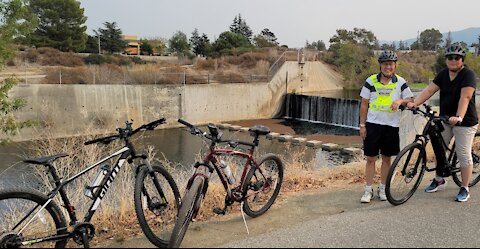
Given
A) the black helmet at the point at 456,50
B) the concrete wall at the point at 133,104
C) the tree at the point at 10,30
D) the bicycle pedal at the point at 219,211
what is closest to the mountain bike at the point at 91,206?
the bicycle pedal at the point at 219,211

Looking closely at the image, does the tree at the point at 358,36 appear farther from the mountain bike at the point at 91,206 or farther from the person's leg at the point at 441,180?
the mountain bike at the point at 91,206

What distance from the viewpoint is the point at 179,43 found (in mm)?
59375

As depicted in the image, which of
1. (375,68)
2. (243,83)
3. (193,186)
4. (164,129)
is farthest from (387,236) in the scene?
(375,68)

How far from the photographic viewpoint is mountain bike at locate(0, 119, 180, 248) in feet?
9.64

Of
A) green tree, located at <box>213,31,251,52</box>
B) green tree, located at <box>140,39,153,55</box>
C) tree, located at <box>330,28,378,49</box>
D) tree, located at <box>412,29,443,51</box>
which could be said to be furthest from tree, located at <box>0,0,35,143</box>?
tree, located at <box>412,29,443,51</box>

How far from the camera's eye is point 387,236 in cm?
353

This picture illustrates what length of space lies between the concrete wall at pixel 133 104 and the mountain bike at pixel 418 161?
49.8ft

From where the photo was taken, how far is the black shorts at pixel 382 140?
448cm

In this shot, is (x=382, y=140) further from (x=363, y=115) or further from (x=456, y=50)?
(x=456, y=50)

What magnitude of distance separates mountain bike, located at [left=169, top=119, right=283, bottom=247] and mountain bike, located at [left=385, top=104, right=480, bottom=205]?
1276 mm

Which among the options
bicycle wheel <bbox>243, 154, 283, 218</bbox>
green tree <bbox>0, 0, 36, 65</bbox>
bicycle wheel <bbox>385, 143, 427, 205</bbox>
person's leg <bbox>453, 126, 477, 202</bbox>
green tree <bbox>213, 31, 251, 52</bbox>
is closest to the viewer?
bicycle wheel <bbox>243, 154, 283, 218</bbox>

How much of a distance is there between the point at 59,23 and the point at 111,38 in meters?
9.39

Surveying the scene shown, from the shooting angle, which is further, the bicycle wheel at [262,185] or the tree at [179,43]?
the tree at [179,43]

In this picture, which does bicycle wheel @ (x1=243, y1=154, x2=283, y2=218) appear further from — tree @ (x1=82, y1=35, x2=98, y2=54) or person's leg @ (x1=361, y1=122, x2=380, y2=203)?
tree @ (x1=82, y1=35, x2=98, y2=54)
